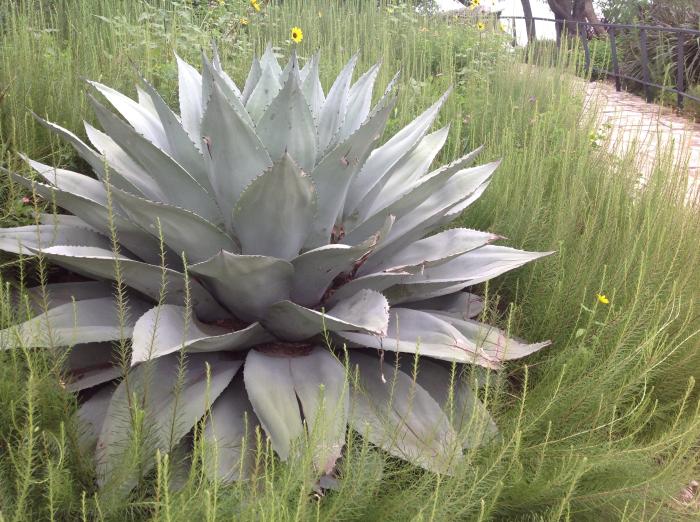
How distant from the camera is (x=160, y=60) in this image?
4.09m

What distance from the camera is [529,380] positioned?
86.8 inches

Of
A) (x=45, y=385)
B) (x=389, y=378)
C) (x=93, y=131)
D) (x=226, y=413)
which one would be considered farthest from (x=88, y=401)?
(x=93, y=131)

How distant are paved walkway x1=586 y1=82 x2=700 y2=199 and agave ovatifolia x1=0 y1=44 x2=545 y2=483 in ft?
4.47

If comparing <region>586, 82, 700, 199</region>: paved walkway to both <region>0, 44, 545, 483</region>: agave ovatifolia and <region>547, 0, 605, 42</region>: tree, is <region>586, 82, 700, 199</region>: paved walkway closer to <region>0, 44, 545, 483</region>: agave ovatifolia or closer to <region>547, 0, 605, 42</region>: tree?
<region>0, 44, 545, 483</region>: agave ovatifolia

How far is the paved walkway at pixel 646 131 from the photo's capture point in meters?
3.09

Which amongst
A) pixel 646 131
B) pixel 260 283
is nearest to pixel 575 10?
pixel 646 131

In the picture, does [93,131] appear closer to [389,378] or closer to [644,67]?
[389,378]

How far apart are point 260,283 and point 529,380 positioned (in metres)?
0.97

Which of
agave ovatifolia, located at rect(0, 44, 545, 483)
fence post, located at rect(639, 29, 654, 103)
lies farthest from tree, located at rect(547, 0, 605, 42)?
agave ovatifolia, located at rect(0, 44, 545, 483)

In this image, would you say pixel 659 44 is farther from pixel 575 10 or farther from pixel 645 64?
pixel 575 10

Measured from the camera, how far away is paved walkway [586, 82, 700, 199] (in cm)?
309

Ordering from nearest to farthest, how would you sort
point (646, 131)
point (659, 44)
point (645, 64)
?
point (646, 131), point (645, 64), point (659, 44)

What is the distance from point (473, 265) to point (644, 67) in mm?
11158

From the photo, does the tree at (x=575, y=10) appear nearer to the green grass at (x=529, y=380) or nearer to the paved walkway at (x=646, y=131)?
the paved walkway at (x=646, y=131)
